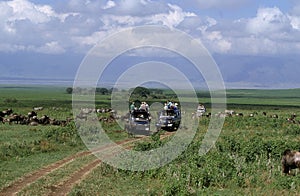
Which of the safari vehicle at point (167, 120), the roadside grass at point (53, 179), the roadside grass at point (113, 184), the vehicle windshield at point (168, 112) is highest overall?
the vehicle windshield at point (168, 112)

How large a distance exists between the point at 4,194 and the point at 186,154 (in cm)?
929

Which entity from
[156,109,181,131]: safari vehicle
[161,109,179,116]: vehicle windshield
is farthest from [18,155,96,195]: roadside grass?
[161,109,179,116]: vehicle windshield

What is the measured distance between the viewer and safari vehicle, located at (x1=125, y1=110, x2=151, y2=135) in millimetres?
34469

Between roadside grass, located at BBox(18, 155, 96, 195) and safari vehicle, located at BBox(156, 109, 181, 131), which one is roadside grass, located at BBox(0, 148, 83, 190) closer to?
roadside grass, located at BBox(18, 155, 96, 195)

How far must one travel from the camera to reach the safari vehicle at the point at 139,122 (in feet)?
113

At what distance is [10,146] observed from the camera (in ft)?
85.0

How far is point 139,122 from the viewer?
114 ft

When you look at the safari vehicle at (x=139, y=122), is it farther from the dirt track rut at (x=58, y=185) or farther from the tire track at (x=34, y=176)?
the dirt track rut at (x=58, y=185)

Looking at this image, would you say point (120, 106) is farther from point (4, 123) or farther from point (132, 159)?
point (132, 159)

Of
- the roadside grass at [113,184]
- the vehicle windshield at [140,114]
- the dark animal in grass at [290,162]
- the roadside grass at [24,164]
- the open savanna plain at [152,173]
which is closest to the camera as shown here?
the roadside grass at [113,184]

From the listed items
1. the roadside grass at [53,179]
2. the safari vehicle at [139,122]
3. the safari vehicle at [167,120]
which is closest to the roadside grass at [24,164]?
the roadside grass at [53,179]

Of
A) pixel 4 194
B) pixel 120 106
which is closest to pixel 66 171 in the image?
pixel 4 194

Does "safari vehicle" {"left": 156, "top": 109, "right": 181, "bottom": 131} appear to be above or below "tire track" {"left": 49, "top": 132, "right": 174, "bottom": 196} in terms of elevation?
above

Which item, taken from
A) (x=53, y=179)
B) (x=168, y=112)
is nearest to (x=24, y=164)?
(x=53, y=179)
